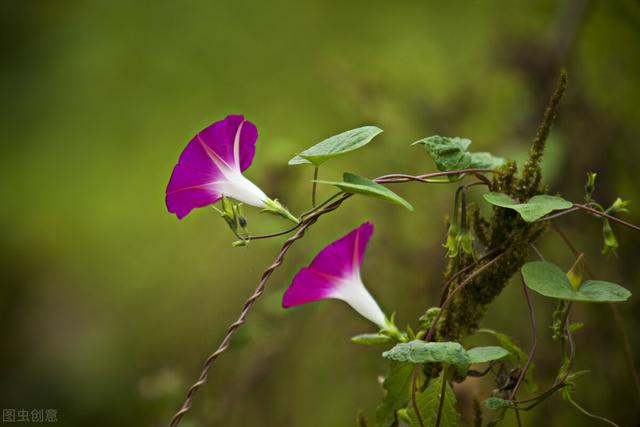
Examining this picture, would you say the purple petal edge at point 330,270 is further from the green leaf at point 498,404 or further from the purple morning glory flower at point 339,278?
the green leaf at point 498,404

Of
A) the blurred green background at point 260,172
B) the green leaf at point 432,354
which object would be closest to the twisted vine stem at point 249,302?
the green leaf at point 432,354

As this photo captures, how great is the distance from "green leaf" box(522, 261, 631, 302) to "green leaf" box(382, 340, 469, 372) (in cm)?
7

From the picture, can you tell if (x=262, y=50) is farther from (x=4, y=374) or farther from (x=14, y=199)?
(x=4, y=374)

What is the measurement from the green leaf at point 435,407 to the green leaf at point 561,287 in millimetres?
102

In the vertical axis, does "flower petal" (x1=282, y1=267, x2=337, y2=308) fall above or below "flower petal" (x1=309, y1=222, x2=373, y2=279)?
below

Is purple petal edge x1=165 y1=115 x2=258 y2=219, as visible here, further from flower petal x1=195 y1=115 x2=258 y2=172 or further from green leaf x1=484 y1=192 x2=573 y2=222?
green leaf x1=484 y1=192 x2=573 y2=222

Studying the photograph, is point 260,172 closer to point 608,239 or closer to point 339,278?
point 339,278

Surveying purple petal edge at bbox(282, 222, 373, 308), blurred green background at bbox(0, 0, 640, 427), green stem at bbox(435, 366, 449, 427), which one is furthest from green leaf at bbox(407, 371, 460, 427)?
blurred green background at bbox(0, 0, 640, 427)

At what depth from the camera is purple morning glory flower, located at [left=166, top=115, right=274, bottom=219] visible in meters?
0.45

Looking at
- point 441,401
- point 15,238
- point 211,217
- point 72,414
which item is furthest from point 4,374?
point 441,401

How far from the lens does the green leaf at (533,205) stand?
15.6 inches

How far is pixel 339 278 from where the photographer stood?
1.58 feet

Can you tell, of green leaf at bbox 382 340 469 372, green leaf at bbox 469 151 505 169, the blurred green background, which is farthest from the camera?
the blurred green background

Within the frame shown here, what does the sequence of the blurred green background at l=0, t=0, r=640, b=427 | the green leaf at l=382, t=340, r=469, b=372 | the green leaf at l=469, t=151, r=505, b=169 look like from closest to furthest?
the green leaf at l=382, t=340, r=469, b=372 < the green leaf at l=469, t=151, r=505, b=169 < the blurred green background at l=0, t=0, r=640, b=427
